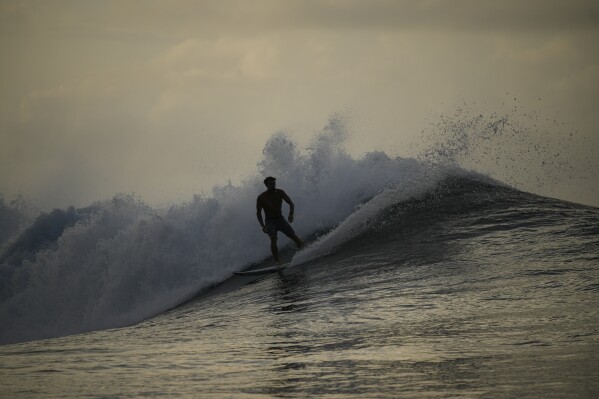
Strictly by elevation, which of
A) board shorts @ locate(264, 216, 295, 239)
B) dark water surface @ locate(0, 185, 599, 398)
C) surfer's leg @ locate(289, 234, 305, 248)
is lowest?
dark water surface @ locate(0, 185, 599, 398)

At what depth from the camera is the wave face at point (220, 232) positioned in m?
17.5

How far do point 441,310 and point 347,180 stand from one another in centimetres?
1255

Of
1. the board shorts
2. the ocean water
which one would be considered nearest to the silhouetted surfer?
the board shorts

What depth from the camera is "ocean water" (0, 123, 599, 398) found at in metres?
6.78

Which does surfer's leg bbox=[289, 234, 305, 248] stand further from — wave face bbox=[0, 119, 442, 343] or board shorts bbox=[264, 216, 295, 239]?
wave face bbox=[0, 119, 442, 343]

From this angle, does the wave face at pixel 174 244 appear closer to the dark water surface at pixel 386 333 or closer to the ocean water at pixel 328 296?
the ocean water at pixel 328 296

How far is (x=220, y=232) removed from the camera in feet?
68.2

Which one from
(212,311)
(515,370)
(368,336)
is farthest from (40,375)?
(212,311)

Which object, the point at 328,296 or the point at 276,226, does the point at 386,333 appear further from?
the point at 276,226

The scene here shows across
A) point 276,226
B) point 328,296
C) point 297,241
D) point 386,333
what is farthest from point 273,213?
point 386,333

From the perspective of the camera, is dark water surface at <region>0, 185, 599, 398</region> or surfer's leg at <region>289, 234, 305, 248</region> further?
surfer's leg at <region>289, 234, 305, 248</region>

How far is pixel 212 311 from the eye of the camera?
12922 millimetres

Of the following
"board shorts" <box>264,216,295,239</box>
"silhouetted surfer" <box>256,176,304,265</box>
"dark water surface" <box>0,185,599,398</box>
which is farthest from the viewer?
"board shorts" <box>264,216,295,239</box>

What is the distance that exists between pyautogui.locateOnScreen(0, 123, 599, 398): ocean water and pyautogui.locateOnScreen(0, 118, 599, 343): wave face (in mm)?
58
